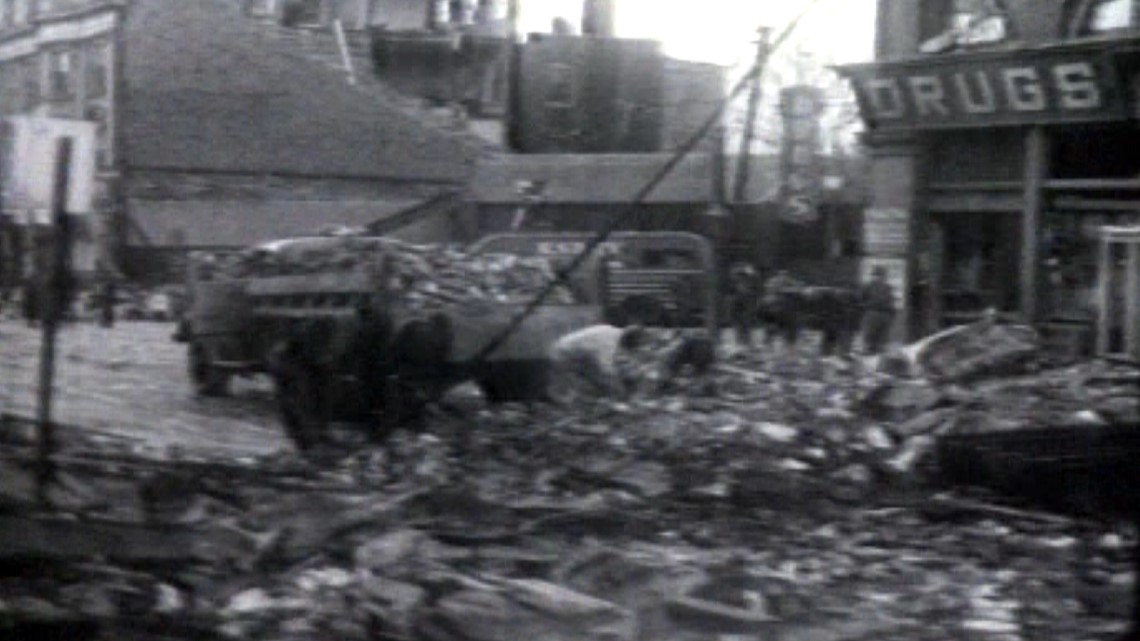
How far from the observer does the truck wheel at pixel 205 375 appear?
1630 cm

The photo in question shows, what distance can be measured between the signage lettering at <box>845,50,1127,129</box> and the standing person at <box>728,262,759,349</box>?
10.3 feet

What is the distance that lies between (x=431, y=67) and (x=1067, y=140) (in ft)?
54.4

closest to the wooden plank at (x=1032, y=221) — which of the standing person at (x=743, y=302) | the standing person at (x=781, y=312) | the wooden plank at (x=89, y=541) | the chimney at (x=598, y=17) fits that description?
the standing person at (x=743, y=302)

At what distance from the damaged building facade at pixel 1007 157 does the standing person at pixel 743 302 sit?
2.51 metres

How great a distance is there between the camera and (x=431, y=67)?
32625 millimetres

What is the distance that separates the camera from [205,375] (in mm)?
16500

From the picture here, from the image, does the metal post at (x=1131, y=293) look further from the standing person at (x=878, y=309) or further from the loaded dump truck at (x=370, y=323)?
the loaded dump truck at (x=370, y=323)

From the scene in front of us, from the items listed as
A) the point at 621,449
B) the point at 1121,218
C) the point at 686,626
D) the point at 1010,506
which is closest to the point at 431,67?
the point at 1121,218

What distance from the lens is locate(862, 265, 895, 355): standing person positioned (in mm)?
18781

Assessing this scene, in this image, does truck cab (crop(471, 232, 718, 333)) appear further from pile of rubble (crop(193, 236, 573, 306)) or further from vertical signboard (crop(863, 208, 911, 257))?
vertical signboard (crop(863, 208, 911, 257))

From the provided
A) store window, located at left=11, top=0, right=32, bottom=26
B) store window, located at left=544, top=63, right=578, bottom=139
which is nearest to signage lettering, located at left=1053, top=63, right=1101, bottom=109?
store window, located at left=11, top=0, right=32, bottom=26

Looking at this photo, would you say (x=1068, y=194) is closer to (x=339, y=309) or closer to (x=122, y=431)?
(x=339, y=309)

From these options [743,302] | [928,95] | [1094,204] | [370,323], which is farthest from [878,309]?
[370,323]

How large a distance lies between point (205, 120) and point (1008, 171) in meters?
8.58
